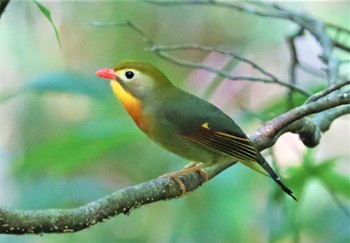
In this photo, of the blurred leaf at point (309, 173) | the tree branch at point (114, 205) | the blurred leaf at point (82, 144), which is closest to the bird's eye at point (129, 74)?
the blurred leaf at point (82, 144)

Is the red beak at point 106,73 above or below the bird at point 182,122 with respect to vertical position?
above

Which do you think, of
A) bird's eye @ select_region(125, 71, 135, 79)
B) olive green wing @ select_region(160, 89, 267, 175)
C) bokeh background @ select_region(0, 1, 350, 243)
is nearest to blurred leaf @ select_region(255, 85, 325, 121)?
bokeh background @ select_region(0, 1, 350, 243)

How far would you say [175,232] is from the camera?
75.8 inches

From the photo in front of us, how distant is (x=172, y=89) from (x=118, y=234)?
1.13 metres

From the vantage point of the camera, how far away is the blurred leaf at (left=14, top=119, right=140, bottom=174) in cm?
190

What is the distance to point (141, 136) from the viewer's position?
6.50ft

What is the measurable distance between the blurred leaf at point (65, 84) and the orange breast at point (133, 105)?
0.79ft

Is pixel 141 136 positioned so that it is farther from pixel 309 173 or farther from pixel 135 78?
pixel 309 173

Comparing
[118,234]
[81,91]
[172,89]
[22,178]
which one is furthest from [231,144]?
[118,234]

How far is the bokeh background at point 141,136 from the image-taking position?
197 centimetres

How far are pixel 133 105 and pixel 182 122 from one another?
0.41 ft

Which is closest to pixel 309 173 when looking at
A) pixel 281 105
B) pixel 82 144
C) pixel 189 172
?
pixel 281 105

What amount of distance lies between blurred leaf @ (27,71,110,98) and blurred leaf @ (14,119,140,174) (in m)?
0.11

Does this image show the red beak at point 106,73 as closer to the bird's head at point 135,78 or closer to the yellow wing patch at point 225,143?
the bird's head at point 135,78
